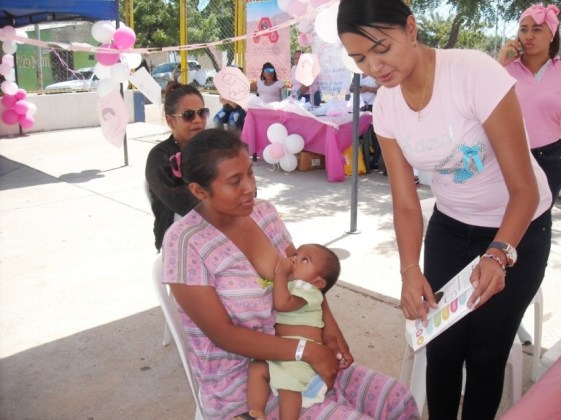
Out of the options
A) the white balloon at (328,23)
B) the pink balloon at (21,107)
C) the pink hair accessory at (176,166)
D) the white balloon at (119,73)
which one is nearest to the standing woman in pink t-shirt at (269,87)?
the white balloon at (119,73)

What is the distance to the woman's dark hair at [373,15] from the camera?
1412mm

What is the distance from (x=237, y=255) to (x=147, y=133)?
33.6 feet

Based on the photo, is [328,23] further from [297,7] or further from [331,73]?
[331,73]

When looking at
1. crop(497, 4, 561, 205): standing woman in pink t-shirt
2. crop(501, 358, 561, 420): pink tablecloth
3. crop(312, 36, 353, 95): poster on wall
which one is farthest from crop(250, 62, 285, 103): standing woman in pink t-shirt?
crop(501, 358, 561, 420): pink tablecloth

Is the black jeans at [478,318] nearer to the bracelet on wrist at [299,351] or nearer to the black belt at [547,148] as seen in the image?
the bracelet on wrist at [299,351]

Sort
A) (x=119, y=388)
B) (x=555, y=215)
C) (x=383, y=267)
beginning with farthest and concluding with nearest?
(x=555, y=215), (x=383, y=267), (x=119, y=388)

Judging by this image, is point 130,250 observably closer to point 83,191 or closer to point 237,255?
point 83,191

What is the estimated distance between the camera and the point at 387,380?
5.50ft

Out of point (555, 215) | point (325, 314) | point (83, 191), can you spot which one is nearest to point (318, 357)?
point (325, 314)

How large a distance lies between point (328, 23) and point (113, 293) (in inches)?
95.0

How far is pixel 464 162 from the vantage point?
157cm

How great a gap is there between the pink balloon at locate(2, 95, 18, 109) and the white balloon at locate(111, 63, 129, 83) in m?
4.41

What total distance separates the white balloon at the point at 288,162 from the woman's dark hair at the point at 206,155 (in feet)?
19.3

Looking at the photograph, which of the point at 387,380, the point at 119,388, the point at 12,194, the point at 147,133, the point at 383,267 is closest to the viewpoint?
the point at 387,380
